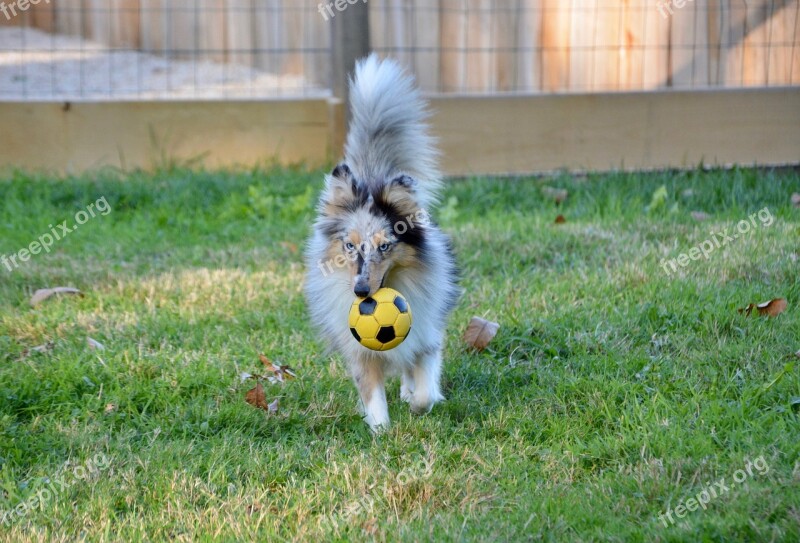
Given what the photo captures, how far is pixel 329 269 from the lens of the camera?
3.92 meters

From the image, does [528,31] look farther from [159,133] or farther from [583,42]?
[159,133]

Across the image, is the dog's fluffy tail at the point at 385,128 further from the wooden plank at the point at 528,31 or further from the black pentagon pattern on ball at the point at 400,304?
the wooden plank at the point at 528,31

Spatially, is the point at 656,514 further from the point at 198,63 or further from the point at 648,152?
the point at 198,63

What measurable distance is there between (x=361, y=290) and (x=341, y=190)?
0.57m

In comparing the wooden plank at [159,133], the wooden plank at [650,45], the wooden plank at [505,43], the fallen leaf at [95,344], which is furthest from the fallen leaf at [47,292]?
the wooden plank at [650,45]

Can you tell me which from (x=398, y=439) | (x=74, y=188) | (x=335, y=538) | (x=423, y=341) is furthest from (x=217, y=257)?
(x=335, y=538)

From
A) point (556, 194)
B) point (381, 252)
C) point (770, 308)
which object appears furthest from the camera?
point (556, 194)

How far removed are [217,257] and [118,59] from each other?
3489mm

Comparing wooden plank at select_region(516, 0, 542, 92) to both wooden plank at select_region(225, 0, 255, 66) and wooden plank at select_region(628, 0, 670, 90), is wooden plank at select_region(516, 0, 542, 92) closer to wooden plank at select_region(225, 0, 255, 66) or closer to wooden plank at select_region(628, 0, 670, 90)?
wooden plank at select_region(628, 0, 670, 90)

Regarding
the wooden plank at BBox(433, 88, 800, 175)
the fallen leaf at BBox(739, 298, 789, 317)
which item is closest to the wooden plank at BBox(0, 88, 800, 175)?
the wooden plank at BBox(433, 88, 800, 175)

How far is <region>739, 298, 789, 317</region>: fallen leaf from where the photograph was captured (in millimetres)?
4340

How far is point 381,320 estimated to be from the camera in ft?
11.4

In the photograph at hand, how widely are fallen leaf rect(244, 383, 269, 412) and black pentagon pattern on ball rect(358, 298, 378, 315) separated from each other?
642 mm

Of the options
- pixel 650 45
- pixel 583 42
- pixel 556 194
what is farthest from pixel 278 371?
pixel 650 45
